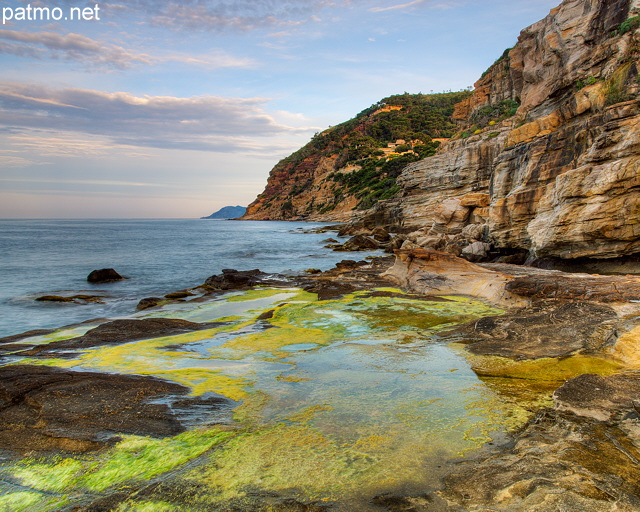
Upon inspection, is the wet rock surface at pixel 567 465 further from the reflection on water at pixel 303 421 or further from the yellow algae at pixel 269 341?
the yellow algae at pixel 269 341

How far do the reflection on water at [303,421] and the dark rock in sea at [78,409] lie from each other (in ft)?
0.89

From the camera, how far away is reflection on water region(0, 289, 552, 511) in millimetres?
3256

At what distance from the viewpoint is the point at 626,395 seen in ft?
13.7

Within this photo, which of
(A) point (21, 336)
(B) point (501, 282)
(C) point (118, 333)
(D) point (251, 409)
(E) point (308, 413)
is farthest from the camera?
(B) point (501, 282)

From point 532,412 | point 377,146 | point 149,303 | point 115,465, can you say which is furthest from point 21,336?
point 377,146

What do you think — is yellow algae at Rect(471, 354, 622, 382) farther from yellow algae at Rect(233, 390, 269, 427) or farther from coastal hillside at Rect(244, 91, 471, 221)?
coastal hillside at Rect(244, 91, 471, 221)

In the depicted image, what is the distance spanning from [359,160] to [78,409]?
102218 millimetres

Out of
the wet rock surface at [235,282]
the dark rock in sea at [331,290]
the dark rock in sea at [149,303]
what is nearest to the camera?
the dark rock in sea at [331,290]

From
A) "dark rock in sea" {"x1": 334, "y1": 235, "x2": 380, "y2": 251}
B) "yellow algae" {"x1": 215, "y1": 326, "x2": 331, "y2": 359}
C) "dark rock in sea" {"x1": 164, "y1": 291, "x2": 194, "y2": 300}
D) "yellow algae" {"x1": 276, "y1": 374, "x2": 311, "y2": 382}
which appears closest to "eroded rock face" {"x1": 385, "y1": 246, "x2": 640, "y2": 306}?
"yellow algae" {"x1": 215, "y1": 326, "x2": 331, "y2": 359}

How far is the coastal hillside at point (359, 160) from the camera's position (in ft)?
283

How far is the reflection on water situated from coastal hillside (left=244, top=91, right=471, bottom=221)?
205ft

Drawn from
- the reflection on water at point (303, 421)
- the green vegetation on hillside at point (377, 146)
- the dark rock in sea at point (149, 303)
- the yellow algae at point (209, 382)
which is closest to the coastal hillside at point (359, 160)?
the green vegetation on hillside at point (377, 146)

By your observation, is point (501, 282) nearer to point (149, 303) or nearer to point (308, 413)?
point (308, 413)

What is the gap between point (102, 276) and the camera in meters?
21.7
